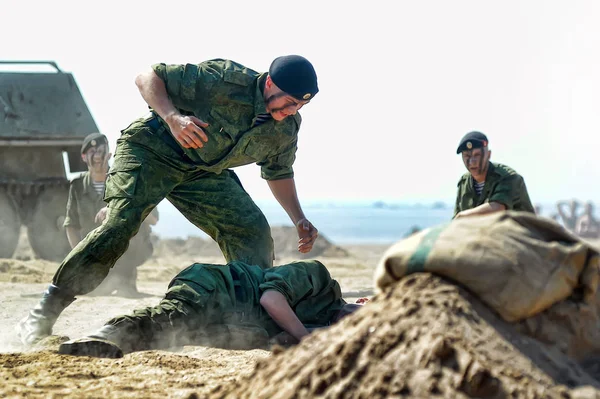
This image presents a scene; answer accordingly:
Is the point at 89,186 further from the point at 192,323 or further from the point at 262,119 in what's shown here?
the point at 192,323

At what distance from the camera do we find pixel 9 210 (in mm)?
11594

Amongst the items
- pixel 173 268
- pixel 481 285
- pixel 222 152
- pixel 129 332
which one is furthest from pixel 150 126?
pixel 173 268

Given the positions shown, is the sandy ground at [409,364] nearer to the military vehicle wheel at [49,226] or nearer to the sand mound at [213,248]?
the military vehicle wheel at [49,226]

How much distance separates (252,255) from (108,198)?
92 cm

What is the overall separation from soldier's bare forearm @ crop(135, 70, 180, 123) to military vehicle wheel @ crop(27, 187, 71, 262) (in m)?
6.89

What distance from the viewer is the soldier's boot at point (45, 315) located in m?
4.59

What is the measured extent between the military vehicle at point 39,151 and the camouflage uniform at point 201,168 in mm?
6501

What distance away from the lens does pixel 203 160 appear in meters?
5.14

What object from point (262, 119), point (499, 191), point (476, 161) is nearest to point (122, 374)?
point (262, 119)

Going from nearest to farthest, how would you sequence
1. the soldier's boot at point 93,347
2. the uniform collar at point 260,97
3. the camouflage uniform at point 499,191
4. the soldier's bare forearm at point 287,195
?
the soldier's boot at point 93,347
the uniform collar at point 260,97
the soldier's bare forearm at point 287,195
the camouflage uniform at point 499,191

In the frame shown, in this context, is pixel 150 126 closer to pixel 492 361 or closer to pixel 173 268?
pixel 492 361

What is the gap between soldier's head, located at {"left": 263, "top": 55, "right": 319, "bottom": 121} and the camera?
4805mm

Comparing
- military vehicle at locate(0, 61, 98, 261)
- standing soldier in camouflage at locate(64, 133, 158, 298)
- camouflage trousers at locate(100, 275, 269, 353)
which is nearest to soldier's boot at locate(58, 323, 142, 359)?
camouflage trousers at locate(100, 275, 269, 353)

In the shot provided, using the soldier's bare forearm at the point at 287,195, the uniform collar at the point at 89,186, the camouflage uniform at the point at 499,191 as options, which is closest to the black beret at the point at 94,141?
the uniform collar at the point at 89,186
